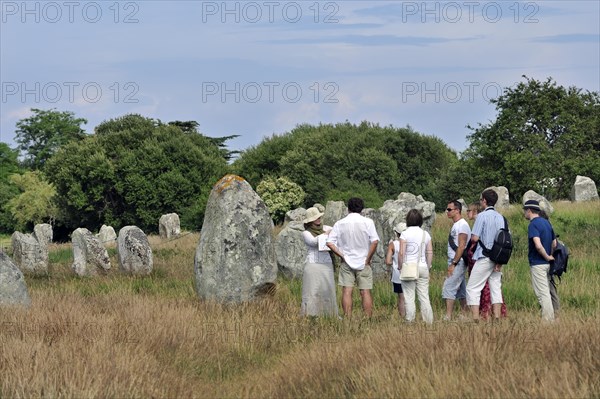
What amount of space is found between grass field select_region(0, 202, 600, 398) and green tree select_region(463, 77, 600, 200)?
28318mm

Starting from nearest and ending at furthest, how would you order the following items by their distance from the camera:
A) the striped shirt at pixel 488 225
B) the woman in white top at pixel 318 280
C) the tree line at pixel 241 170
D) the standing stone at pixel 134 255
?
1. the striped shirt at pixel 488 225
2. the woman in white top at pixel 318 280
3. the standing stone at pixel 134 255
4. the tree line at pixel 241 170

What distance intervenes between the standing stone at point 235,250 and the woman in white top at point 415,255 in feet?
11.9

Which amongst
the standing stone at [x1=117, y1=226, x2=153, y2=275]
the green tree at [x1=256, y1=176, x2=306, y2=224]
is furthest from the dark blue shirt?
the green tree at [x1=256, y1=176, x2=306, y2=224]

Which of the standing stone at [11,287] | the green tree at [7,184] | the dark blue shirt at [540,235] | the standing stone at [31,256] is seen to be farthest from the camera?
the green tree at [7,184]

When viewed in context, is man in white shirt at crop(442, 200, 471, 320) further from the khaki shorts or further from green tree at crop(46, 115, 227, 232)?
green tree at crop(46, 115, 227, 232)

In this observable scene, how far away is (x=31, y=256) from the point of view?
84.8ft

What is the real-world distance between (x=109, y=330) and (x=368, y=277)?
4294mm

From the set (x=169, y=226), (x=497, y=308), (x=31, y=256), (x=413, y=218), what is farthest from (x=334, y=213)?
(x=169, y=226)

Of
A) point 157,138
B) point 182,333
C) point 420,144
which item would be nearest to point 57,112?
point 157,138

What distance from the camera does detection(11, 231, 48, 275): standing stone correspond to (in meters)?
25.6

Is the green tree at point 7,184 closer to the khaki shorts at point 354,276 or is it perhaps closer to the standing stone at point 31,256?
the standing stone at point 31,256

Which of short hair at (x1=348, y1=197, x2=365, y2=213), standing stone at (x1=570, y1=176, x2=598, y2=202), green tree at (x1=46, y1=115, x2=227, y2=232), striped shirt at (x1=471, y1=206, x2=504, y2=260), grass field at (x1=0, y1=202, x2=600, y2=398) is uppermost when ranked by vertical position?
green tree at (x1=46, y1=115, x2=227, y2=232)

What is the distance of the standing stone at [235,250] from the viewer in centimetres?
1636

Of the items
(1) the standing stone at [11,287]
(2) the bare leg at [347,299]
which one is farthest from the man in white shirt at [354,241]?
(1) the standing stone at [11,287]
